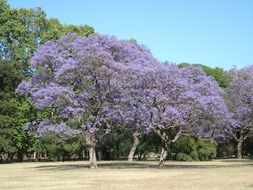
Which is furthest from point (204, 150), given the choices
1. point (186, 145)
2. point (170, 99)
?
point (170, 99)

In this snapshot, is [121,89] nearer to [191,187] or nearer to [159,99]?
[159,99]

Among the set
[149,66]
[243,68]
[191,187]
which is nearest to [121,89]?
[149,66]

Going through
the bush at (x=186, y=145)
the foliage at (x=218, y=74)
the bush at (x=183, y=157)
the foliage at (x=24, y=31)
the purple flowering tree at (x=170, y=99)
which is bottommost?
the bush at (x=183, y=157)

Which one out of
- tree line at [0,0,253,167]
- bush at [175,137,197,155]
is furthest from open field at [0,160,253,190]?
bush at [175,137,197,155]

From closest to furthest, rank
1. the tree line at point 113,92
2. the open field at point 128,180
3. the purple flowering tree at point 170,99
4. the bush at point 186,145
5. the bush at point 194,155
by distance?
the open field at point 128,180 → the tree line at point 113,92 → the purple flowering tree at point 170,99 → the bush at point 186,145 → the bush at point 194,155

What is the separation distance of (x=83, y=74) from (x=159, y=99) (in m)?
6.39

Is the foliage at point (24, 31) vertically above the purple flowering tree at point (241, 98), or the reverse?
the foliage at point (24, 31)

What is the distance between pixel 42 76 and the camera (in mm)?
41438

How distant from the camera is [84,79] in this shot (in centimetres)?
3950

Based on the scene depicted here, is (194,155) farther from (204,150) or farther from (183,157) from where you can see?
(204,150)

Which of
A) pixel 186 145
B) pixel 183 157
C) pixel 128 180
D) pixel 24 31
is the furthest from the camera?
pixel 24 31

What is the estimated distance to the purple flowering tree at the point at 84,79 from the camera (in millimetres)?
37781

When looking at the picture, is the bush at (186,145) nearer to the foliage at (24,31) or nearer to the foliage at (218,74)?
the foliage at (218,74)

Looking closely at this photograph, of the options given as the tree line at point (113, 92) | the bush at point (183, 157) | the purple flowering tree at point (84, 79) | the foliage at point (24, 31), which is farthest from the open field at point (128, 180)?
the foliage at point (24, 31)
